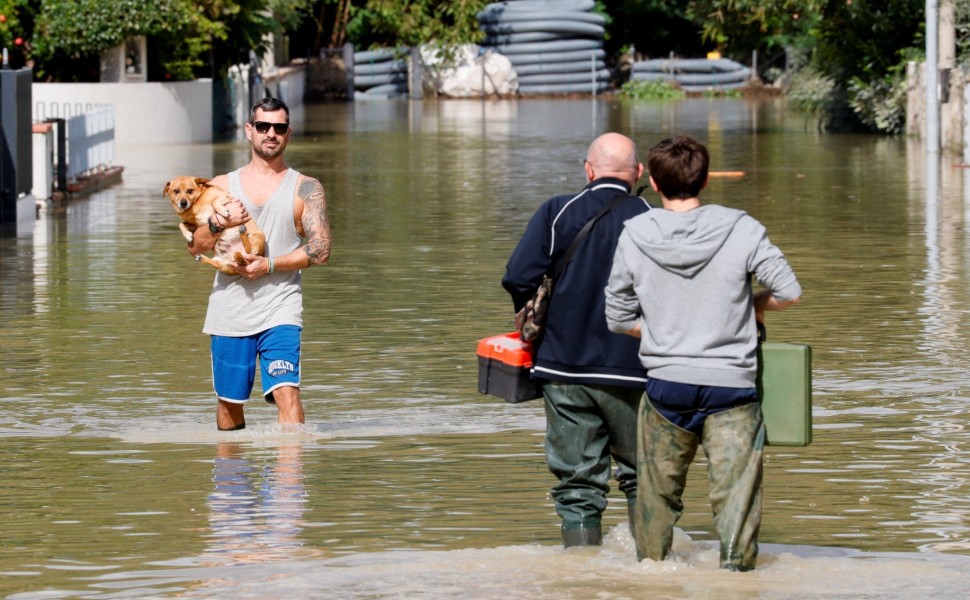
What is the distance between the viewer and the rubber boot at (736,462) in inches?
224

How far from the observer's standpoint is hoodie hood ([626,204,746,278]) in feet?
18.7

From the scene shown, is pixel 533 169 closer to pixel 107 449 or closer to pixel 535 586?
pixel 107 449

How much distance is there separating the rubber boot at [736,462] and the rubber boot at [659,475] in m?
0.10

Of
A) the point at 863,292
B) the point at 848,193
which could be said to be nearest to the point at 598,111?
the point at 848,193

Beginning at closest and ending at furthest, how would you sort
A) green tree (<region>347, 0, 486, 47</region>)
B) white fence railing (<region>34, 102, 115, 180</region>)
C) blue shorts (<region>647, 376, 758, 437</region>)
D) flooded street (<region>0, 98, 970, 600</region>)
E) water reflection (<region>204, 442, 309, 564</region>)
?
blue shorts (<region>647, 376, 758, 437</region>), flooded street (<region>0, 98, 970, 600</region>), water reflection (<region>204, 442, 309, 564</region>), white fence railing (<region>34, 102, 115, 180</region>), green tree (<region>347, 0, 486, 47</region>)

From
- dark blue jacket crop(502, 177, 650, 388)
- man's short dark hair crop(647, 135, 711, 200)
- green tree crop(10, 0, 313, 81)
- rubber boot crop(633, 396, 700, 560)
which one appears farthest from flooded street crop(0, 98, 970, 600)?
green tree crop(10, 0, 313, 81)

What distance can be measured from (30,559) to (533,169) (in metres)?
20.1

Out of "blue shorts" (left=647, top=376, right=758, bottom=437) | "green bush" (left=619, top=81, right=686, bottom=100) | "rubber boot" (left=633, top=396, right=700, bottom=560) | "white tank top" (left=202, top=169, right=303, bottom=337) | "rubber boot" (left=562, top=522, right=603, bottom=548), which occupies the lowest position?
"rubber boot" (left=562, top=522, right=603, bottom=548)

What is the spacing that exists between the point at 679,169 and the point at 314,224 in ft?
8.22

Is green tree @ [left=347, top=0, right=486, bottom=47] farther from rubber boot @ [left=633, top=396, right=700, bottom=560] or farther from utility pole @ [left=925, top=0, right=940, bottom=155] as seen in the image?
rubber boot @ [left=633, top=396, right=700, bottom=560]

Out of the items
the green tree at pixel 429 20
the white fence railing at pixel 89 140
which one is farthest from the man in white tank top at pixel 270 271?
the green tree at pixel 429 20

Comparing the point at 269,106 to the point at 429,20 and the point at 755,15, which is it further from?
the point at 429,20

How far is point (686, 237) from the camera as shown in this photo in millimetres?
5719

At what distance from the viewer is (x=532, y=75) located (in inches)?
2264
